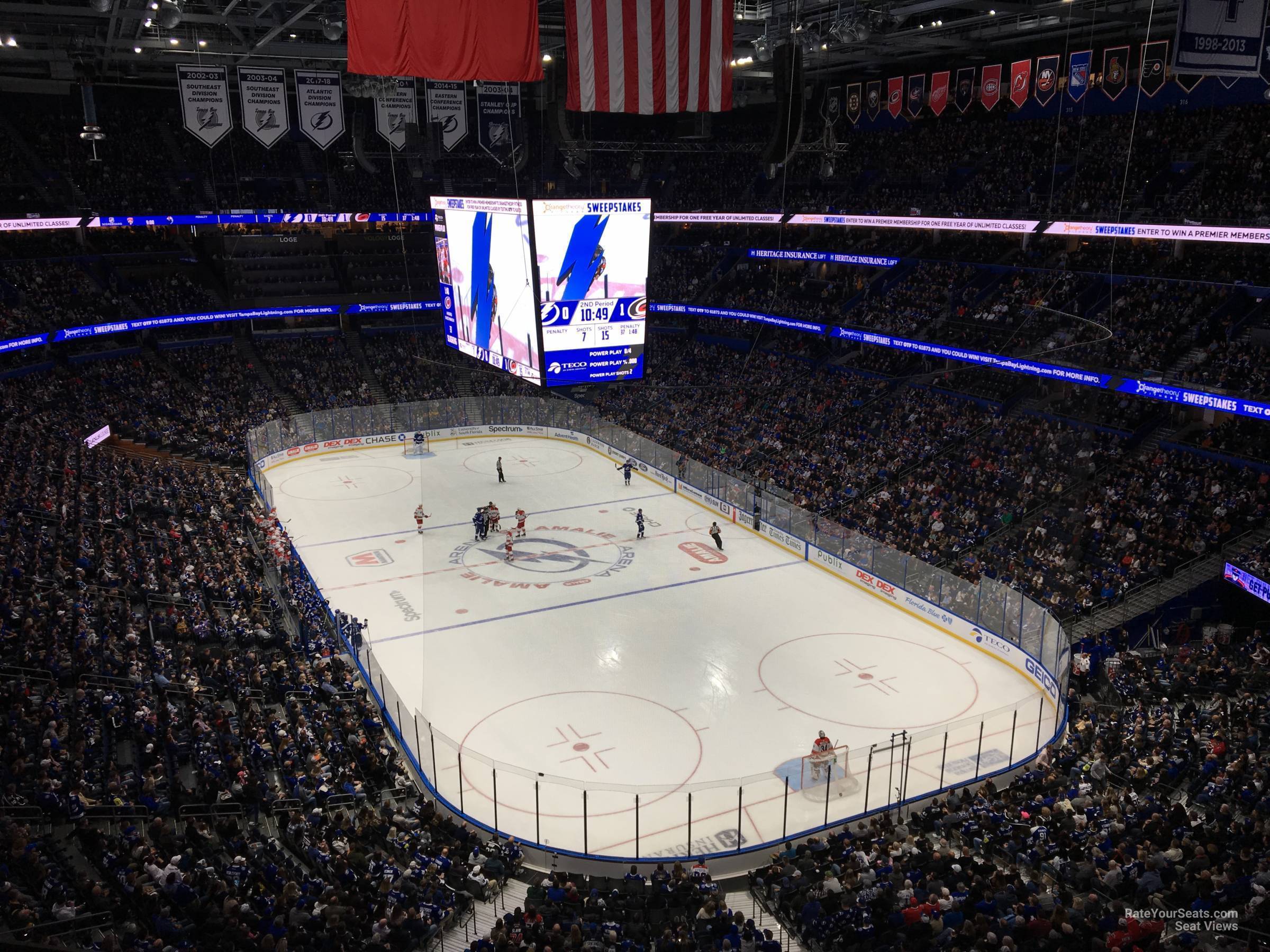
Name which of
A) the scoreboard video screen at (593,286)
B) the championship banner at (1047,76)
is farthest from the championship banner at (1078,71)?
the scoreboard video screen at (593,286)

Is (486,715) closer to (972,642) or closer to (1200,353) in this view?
(972,642)

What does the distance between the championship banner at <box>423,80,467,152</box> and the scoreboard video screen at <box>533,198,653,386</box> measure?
12184mm

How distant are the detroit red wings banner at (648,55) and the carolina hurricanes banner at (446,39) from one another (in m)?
0.83

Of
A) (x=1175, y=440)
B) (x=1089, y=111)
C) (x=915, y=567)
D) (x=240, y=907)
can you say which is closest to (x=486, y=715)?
(x=240, y=907)

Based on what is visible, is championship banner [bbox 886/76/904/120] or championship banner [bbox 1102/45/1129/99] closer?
championship banner [bbox 1102/45/1129/99]

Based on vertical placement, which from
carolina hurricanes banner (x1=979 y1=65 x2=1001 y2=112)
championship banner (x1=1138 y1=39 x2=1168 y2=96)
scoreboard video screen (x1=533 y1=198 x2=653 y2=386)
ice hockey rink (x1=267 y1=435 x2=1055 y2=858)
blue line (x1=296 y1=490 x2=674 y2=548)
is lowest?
blue line (x1=296 y1=490 x2=674 y2=548)

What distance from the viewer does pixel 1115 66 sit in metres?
27.2

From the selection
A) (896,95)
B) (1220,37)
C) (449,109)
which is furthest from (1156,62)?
(449,109)

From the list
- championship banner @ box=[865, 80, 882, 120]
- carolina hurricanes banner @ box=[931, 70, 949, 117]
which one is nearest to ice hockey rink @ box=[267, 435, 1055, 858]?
carolina hurricanes banner @ box=[931, 70, 949, 117]

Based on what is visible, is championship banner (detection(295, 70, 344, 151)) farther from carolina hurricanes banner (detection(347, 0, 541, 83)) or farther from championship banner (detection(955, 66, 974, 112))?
championship banner (detection(955, 66, 974, 112))

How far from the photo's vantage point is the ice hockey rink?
50.9 ft

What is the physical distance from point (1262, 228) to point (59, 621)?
28.2m

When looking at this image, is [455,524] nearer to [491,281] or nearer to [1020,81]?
[491,281]

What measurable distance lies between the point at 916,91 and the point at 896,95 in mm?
890
